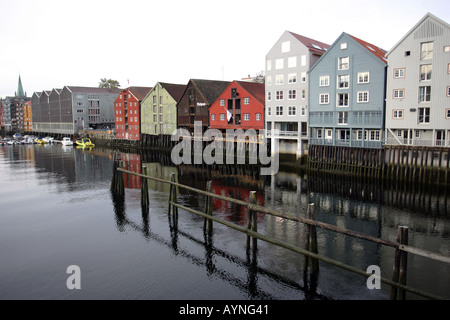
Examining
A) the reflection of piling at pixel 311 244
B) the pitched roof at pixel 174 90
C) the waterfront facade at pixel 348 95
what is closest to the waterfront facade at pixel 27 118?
the pitched roof at pixel 174 90

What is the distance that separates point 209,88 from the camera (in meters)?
68.9

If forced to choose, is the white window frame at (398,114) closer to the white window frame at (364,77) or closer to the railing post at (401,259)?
the white window frame at (364,77)

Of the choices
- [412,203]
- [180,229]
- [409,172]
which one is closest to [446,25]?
[409,172]

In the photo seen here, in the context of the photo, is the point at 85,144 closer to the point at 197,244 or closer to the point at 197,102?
the point at 197,102

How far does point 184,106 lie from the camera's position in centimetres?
7112

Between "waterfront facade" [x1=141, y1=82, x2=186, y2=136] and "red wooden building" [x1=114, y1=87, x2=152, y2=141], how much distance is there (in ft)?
10.2

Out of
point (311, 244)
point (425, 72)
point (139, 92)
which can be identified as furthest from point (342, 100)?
point (139, 92)

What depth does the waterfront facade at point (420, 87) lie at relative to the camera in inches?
1414

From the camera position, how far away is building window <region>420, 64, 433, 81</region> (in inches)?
1458

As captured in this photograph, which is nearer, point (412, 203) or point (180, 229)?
point (180, 229)

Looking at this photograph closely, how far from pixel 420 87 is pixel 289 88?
58.5 feet

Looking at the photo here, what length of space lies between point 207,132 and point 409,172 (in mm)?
35739

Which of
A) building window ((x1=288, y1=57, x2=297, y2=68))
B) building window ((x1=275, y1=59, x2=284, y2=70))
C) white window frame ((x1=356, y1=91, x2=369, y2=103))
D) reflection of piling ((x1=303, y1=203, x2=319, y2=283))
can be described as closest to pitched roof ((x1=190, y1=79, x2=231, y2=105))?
building window ((x1=275, y1=59, x2=284, y2=70))
